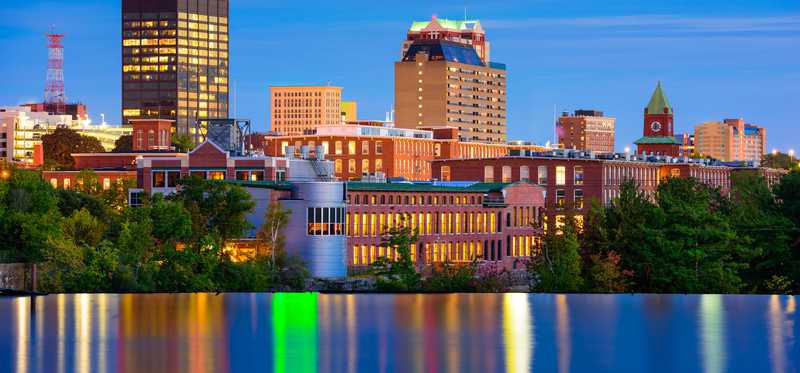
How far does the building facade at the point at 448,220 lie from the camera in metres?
162

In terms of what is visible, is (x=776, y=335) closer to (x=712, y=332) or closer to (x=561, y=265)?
(x=712, y=332)

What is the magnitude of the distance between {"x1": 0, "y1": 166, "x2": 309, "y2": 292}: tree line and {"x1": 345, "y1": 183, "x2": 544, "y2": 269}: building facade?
13.7 meters

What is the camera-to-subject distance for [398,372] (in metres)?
92.6

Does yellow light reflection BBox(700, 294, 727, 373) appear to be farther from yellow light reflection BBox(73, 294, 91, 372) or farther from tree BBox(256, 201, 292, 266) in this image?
tree BBox(256, 201, 292, 266)

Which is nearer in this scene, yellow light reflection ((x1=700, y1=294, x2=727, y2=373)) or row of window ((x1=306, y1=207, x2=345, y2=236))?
yellow light reflection ((x1=700, y1=294, x2=727, y2=373))

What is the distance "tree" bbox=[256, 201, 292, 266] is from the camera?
148m

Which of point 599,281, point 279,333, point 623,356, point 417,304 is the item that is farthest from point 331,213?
point 623,356

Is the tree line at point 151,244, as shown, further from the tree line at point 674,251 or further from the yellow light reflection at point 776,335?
the yellow light reflection at point 776,335

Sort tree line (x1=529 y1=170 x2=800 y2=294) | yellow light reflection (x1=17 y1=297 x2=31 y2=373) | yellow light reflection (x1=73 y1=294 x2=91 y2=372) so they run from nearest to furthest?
yellow light reflection (x1=17 y1=297 x2=31 y2=373)
yellow light reflection (x1=73 y1=294 x2=91 y2=372)
tree line (x1=529 y1=170 x2=800 y2=294)

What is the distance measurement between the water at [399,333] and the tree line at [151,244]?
5.70 feet

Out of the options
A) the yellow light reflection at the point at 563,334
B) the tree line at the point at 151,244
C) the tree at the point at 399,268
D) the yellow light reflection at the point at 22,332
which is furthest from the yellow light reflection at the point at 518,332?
the yellow light reflection at the point at 22,332

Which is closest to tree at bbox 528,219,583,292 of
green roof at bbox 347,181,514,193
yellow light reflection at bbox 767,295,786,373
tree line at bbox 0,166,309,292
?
yellow light reflection at bbox 767,295,786,373

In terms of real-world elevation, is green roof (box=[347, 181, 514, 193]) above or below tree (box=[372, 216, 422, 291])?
above

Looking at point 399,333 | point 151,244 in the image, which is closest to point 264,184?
point 151,244
